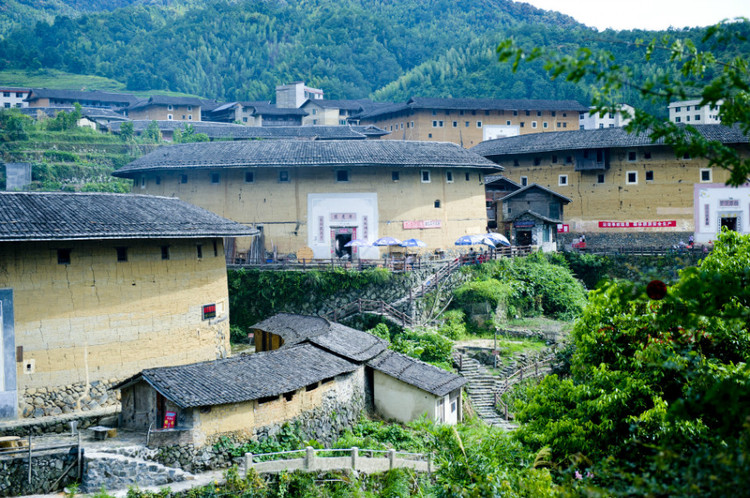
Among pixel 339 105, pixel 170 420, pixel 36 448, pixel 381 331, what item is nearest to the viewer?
pixel 36 448

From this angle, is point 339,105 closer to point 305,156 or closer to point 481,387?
point 305,156

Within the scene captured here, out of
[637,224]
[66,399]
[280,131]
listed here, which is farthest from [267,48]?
[66,399]

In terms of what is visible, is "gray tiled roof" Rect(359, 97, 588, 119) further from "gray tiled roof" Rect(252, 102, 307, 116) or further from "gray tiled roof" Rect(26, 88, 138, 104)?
"gray tiled roof" Rect(26, 88, 138, 104)

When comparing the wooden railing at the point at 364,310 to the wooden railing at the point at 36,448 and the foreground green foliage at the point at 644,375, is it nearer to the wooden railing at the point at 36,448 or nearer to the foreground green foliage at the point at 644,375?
the wooden railing at the point at 36,448

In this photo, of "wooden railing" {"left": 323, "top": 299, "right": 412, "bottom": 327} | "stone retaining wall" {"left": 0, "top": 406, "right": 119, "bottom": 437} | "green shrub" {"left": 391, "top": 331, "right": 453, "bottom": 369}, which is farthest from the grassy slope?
"stone retaining wall" {"left": 0, "top": 406, "right": 119, "bottom": 437}

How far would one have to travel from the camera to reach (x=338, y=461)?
1396cm

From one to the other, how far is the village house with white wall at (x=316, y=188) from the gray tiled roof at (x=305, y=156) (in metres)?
0.04

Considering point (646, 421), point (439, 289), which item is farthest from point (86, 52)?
point (646, 421)

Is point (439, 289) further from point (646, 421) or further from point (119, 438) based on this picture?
point (646, 421)

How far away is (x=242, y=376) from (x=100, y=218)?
5416mm

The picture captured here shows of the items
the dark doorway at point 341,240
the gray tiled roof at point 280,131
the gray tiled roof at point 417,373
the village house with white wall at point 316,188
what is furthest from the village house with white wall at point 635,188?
the gray tiled roof at point 417,373

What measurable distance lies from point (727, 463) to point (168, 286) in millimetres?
15482

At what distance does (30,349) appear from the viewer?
15367 millimetres

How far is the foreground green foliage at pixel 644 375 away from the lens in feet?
23.1
